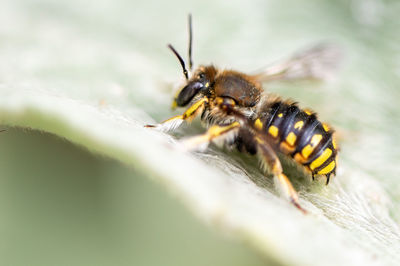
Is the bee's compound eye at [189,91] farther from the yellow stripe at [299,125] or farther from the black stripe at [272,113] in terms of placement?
the yellow stripe at [299,125]

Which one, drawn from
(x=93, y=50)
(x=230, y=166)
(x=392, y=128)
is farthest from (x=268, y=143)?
(x=93, y=50)

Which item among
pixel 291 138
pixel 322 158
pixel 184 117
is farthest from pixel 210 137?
pixel 322 158

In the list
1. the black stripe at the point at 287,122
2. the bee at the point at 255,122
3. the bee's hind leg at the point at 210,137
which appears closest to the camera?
the bee's hind leg at the point at 210,137

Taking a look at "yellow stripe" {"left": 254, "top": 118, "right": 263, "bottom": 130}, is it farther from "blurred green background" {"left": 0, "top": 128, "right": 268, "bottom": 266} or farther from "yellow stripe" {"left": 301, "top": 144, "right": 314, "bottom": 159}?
"blurred green background" {"left": 0, "top": 128, "right": 268, "bottom": 266}

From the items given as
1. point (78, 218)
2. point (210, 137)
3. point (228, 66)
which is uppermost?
point (228, 66)

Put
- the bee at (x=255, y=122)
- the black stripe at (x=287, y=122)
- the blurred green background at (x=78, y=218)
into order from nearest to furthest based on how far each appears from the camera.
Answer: the bee at (x=255, y=122)
the black stripe at (x=287, y=122)
the blurred green background at (x=78, y=218)

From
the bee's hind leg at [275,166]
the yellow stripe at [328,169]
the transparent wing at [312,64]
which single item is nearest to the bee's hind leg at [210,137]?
the bee's hind leg at [275,166]

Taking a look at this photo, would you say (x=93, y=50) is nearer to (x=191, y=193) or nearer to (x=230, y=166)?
(x=230, y=166)

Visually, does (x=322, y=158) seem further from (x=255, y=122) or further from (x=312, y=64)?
(x=312, y=64)
